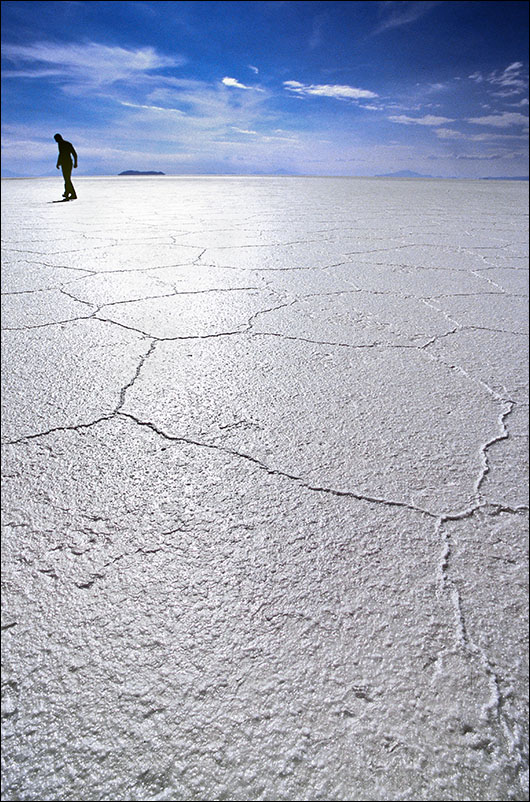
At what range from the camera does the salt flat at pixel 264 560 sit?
0.50 meters

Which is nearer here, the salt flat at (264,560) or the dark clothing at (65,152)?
the salt flat at (264,560)

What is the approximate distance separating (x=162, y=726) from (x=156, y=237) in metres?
3.73

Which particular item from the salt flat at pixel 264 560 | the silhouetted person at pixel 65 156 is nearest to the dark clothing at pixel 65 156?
the silhouetted person at pixel 65 156

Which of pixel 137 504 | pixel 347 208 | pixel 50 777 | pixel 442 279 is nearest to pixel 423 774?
pixel 50 777

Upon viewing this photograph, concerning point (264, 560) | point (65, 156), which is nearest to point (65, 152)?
point (65, 156)

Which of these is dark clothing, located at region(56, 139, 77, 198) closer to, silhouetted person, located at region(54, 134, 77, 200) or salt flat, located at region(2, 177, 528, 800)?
silhouetted person, located at region(54, 134, 77, 200)

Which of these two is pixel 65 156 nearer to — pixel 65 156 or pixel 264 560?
pixel 65 156

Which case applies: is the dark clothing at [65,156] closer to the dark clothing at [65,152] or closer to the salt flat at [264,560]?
the dark clothing at [65,152]

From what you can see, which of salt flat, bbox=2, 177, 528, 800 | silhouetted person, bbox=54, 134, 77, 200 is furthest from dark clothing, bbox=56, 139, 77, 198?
salt flat, bbox=2, 177, 528, 800

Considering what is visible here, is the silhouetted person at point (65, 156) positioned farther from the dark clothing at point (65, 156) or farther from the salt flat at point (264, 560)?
the salt flat at point (264, 560)

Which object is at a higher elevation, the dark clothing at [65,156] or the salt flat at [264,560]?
the dark clothing at [65,156]

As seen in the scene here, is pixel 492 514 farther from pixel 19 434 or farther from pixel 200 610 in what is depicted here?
pixel 19 434

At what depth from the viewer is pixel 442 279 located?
245cm

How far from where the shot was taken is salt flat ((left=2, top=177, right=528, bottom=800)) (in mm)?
500
